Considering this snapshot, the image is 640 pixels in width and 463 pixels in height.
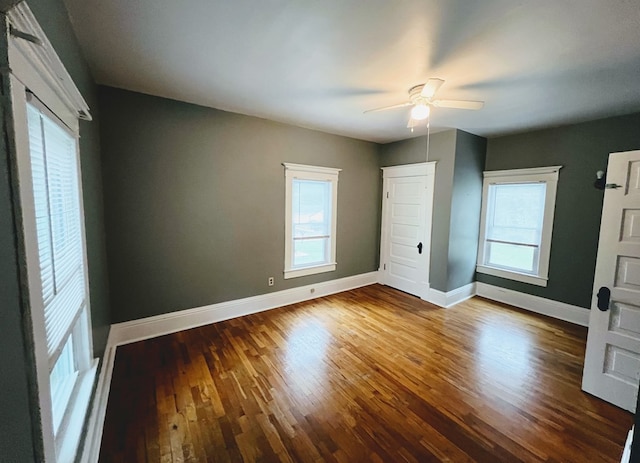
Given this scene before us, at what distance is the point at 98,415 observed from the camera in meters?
1.77

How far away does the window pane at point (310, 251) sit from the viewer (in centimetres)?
408

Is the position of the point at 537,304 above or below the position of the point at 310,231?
below

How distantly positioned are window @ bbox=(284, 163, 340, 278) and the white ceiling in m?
1.20

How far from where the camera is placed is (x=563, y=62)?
1.93 m

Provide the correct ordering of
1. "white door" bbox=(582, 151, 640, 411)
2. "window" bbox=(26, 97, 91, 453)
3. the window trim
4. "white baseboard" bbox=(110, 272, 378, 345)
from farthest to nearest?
1. "white baseboard" bbox=(110, 272, 378, 345)
2. "white door" bbox=(582, 151, 640, 411)
3. "window" bbox=(26, 97, 91, 453)
4. the window trim

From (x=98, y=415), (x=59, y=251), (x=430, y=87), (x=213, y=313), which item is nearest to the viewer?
(x=59, y=251)

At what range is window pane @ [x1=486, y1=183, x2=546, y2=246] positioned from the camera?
385cm

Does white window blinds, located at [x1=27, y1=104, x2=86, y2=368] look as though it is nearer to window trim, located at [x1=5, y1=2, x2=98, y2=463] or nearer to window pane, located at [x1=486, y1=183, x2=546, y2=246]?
window trim, located at [x1=5, y1=2, x2=98, y2=463]

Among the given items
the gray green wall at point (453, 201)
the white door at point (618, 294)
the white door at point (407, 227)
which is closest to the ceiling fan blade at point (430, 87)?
the white door at point (618, 294)

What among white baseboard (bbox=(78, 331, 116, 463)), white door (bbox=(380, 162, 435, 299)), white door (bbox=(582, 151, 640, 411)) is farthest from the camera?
white door (bbox=(380, 162, 435, 299))

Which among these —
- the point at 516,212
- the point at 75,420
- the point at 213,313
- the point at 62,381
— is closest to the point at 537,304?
the point at 516,212

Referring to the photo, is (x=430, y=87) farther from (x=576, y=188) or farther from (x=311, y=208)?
(x=576, y=188)

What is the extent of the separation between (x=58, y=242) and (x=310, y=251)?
10.5 ft

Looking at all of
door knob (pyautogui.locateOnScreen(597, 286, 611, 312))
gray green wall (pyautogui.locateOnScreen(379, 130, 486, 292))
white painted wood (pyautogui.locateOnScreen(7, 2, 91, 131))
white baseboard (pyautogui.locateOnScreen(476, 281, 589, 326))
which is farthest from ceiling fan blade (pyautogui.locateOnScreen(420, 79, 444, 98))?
white baseboard (pyautogui.locateOnScreen(476, 281, 589, 326))
